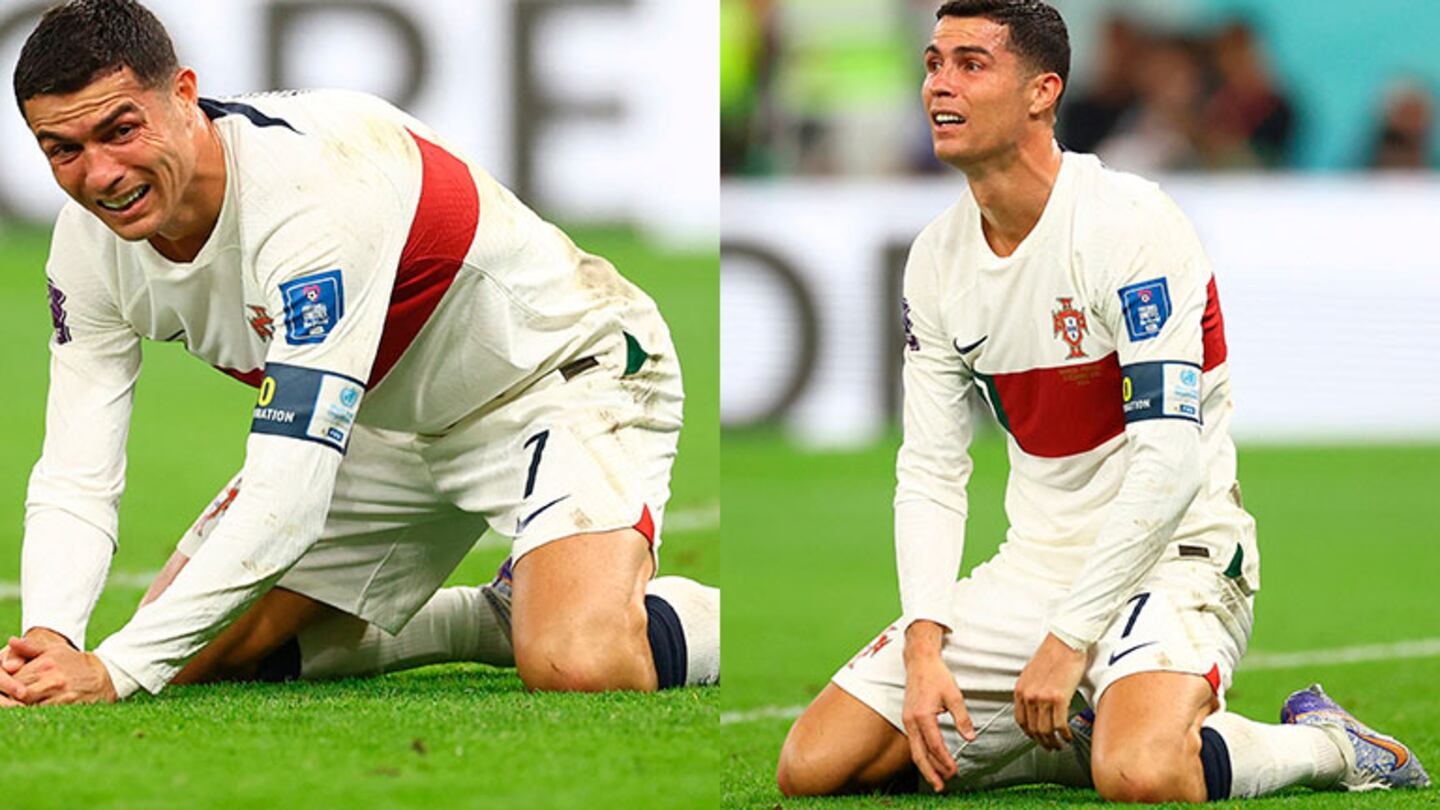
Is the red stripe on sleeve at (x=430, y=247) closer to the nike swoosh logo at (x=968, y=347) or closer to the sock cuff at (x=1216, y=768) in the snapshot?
the nike swoosh logo at (x=968, y=347)

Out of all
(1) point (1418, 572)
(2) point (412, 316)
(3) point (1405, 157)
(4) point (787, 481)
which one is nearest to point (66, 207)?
(2) point (412, 316)

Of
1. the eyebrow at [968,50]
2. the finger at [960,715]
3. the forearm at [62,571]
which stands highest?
the eyebrow at [968,50]

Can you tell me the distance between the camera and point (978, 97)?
5012mm

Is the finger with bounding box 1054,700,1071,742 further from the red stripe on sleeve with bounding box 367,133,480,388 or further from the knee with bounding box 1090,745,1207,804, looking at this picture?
the red stripe on sleeve with bounding box 367,133,480,388

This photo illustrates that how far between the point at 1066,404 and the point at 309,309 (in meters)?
1.78

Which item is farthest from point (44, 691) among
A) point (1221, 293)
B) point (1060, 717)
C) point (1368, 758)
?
point (1221, 293)

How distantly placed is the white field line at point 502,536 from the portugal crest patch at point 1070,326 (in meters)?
3.07

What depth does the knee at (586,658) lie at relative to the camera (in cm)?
511

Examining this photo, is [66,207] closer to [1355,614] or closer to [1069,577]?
[1069,577]

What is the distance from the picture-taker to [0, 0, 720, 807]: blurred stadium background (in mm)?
4074

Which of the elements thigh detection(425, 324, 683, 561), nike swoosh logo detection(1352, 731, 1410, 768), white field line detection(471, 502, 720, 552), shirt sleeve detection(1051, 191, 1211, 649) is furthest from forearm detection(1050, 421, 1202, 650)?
white field line detection(471, 502, 720, 552)

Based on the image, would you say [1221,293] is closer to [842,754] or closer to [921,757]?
[842,754]

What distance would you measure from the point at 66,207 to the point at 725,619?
147 inches

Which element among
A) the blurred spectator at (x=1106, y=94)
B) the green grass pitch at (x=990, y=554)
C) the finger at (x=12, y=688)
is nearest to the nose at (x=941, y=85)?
the green grass pitch at (x=990, y=554)
